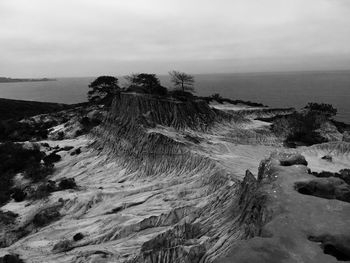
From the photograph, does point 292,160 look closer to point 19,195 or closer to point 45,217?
point 45,217

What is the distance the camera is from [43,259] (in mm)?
22453

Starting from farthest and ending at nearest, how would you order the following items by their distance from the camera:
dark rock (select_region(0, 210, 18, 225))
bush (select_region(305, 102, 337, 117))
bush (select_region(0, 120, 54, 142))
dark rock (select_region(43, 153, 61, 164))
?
bush (select_region(305, 102, 337, 117))
bush (select_region(0, 120, 54, 142))
dark rock (select_region(43, 153, 61, 164))
dark rock (select_region(0, 210, 18, 225))

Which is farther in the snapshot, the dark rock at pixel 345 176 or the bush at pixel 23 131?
the bush at pixel 23 131

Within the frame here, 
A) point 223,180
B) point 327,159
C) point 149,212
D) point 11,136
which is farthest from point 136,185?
point 11,136

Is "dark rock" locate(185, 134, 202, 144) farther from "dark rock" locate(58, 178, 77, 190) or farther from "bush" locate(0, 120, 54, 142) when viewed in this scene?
"bush" locate(0, 120, 54, 142)

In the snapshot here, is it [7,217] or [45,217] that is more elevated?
[45,217]

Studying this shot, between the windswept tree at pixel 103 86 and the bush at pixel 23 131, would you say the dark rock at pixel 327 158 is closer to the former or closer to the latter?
the bush at pixel 23 131

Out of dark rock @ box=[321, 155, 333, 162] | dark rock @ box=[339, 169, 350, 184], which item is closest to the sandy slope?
dark rock @ box=[321, 155, 333, 162]

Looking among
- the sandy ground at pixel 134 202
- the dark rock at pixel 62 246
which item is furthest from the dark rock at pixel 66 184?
the dark rock at pixel 62 246

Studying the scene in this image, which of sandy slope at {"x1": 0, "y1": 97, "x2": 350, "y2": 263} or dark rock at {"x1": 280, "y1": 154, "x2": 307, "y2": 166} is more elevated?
dark rock at {"x1": 280, "y1": 154, "x2": 307, "y2": 166}

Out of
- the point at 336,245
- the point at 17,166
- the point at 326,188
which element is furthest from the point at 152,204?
the point at 17,166

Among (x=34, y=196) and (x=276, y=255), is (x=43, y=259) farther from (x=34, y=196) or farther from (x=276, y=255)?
(x=276, y=255)

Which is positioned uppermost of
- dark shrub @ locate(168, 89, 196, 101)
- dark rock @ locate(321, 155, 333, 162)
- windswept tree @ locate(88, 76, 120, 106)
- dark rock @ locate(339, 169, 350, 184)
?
windswept tree @ locate(88, 76, 120, 106)

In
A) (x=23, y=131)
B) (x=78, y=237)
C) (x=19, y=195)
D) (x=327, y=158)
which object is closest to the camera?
(x=78, y=237)
